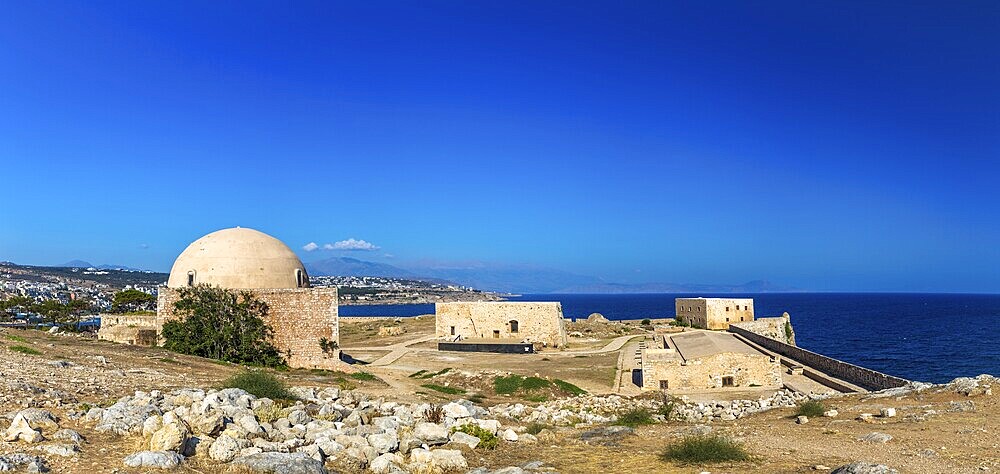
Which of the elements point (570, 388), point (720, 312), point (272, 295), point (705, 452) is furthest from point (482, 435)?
point (720, 312)

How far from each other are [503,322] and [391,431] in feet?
105

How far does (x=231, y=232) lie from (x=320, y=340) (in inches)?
235

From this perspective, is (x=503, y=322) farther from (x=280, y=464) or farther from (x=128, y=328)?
(x=280, y=464)

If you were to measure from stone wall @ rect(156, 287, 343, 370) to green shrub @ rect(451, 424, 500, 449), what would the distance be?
14.3 metres

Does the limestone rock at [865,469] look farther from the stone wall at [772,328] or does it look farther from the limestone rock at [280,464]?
the stone wall at [772,328]

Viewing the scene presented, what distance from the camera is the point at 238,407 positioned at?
32.9 feet

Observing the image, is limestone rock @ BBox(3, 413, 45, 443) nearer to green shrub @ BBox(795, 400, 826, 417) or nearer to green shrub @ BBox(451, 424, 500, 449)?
green shrub @ BBox(451, 424, 500, 449)

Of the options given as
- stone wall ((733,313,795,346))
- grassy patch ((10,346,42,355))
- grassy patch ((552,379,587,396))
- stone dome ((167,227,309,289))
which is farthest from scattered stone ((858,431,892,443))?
stone wall ((733,313,795,346))

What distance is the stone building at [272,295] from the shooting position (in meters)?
23.9

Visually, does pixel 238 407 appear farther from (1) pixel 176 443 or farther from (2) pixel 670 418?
(2) pixel 670 418

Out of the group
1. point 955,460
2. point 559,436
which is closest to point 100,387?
point 559,436

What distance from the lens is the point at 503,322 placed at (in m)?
41.5

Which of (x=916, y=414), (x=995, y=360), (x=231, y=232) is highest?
(x=231, y=232)

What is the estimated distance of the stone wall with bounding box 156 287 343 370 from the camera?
2389 centimetres
